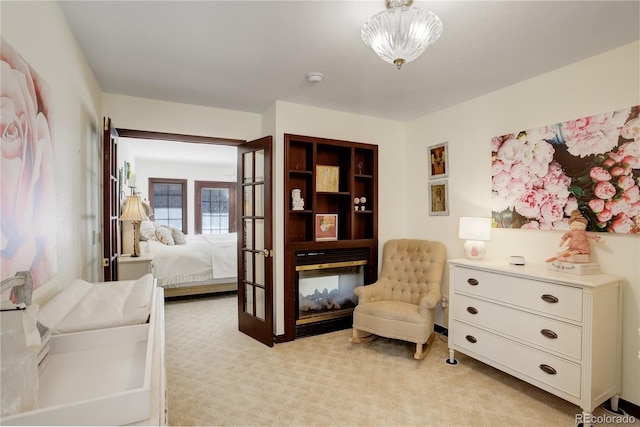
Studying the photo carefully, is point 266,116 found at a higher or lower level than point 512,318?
higher

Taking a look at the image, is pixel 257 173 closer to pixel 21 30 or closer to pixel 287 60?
pixel 287 60

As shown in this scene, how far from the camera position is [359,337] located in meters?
3.32

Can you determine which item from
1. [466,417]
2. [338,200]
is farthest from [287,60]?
[466,417]

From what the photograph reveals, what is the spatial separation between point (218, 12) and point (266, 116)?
1.80 m

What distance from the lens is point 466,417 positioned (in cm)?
210

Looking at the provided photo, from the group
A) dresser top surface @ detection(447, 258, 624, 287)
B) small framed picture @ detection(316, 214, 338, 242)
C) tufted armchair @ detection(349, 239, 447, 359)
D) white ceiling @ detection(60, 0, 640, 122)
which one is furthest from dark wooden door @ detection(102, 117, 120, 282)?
dresser top surface @ detection(447, 258, 624, 287)

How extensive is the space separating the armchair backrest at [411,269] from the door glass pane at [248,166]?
175cm

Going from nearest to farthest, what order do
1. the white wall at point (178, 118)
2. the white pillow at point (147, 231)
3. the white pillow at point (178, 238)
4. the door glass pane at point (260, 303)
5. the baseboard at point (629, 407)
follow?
1. the baseboard at point (629, 407)
2. the white wall at point (178, 118)
3. the door glass pane at point (260, 303)
4. the white pillow at point (147, 231)
5. the white pillow at point (178, 238)

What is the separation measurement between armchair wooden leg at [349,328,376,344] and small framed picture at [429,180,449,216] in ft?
5.02

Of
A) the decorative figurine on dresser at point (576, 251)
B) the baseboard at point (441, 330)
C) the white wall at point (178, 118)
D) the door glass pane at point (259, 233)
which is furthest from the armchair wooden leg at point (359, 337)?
the white wall at point (178, 118)

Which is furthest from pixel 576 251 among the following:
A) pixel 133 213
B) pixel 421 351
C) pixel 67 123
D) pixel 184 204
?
pixel 184 204

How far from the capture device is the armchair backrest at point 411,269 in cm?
332

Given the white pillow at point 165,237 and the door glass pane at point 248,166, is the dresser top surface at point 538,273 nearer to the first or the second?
the door glass pane at point 248,166

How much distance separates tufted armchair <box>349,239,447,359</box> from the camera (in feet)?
9.54
